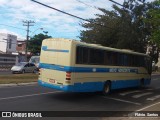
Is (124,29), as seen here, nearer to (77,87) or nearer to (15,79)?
(15,79)

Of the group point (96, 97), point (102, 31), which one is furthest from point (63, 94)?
point (102, 31)

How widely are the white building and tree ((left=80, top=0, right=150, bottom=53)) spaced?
60.7 meters

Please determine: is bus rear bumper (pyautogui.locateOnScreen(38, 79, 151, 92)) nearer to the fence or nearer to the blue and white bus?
the blue and white bus

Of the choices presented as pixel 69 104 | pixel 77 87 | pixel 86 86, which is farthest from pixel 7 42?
pixel 69 104

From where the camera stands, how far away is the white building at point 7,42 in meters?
110

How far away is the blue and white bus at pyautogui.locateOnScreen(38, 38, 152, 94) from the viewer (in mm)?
17391

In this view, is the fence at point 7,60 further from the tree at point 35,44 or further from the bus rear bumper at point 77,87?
the bus rear bumper at point 77,87

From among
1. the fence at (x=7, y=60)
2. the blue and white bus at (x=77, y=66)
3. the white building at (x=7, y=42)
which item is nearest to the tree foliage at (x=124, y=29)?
the fence at (x=7, y=60)

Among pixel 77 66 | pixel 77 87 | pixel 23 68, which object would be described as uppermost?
pixel 77 66

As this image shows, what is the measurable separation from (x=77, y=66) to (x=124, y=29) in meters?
31.2

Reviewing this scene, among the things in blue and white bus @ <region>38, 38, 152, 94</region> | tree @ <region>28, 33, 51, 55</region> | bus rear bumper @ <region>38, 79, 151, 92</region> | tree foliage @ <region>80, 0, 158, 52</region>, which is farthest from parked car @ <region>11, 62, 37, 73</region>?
tree @ <region>28, 33, 51, 55</region>

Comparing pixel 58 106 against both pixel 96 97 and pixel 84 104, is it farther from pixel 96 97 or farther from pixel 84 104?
pixel 96 97

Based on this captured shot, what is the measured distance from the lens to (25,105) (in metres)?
14.9

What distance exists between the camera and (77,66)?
1764cm
